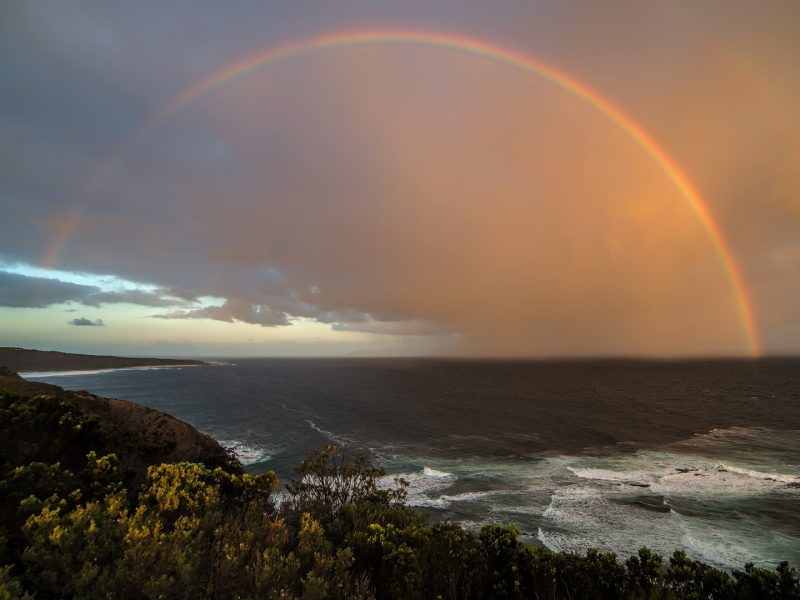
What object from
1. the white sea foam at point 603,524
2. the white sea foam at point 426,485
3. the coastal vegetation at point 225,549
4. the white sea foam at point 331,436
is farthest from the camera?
the white sea foam at point 331,436

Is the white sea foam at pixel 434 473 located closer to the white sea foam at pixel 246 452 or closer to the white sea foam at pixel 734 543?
the white sea foam at pixel 246 452

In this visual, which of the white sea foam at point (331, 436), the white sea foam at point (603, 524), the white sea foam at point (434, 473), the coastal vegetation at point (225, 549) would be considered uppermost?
the coastal vegetation at point (225, 549)

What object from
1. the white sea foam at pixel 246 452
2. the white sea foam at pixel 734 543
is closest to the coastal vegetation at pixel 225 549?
the white sea foam at pixel 734 543

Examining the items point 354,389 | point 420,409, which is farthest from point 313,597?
point 354,389

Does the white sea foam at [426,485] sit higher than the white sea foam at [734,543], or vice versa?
the white sea foam at [734,543]

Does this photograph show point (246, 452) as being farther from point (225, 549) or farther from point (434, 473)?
point (225, 549)

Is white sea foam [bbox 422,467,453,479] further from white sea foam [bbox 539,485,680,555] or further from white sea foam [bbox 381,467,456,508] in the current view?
white sea foam [bbox 539,485,680,555]
